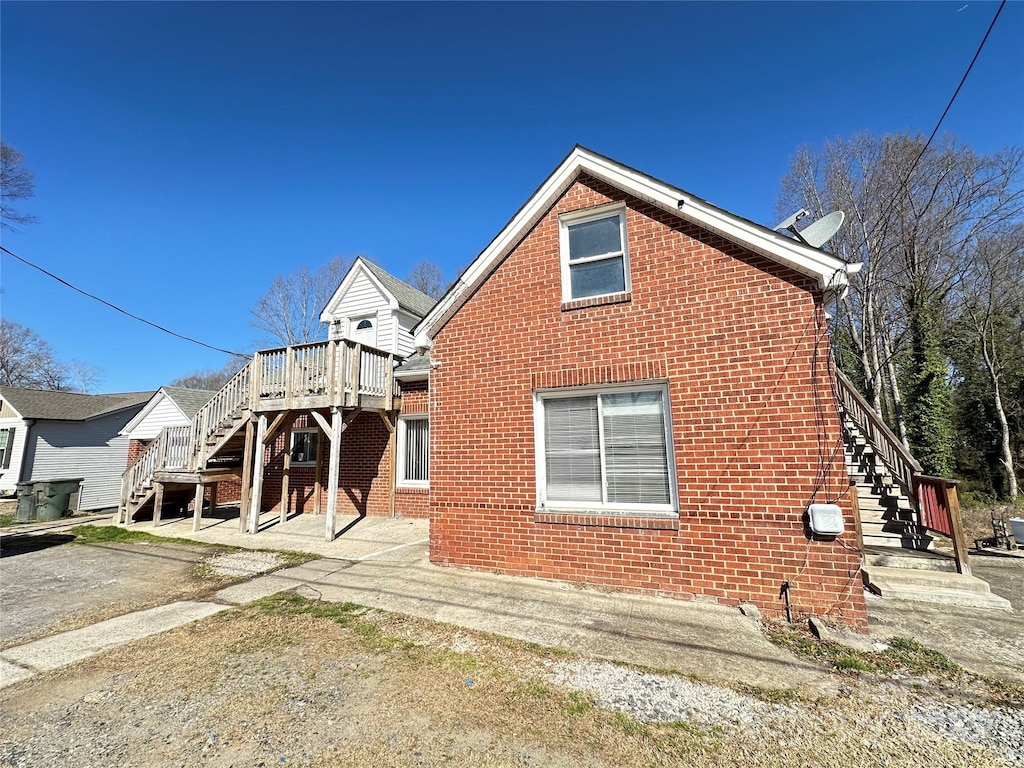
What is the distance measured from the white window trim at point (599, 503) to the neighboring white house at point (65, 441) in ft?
74.9

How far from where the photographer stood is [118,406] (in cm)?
2073

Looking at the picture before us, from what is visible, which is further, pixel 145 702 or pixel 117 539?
pixel 117 539

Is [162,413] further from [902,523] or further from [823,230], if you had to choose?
[902,523]

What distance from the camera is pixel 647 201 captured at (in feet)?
19.3

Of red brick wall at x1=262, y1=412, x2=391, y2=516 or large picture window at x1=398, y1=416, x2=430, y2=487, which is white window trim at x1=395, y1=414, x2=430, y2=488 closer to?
large picture window at x1=398, y1=416, x2=430, y2=487

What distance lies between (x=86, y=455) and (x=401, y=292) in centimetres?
1709

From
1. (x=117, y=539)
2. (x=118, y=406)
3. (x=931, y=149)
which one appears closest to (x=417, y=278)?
(x=118, y=406)

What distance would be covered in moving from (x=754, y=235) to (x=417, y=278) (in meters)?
30.3

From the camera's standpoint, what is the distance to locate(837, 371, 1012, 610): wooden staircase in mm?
5500

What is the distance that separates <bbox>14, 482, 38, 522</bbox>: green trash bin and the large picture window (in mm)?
14323

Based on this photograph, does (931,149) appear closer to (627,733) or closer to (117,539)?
(627,733)

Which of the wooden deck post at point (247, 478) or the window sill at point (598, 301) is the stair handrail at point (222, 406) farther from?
the window sill at point (598, 301)

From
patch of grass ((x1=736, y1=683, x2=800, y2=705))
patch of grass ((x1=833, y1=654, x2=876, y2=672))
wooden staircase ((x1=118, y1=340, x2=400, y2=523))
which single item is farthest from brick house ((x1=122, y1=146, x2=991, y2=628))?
wooden staircase ((x1=118, y1=340, x2=400, y2=523))

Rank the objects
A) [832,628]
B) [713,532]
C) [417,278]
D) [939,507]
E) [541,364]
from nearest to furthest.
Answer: [832,628] < [713,532] < [541,364] < [939,507] < [417,278]
